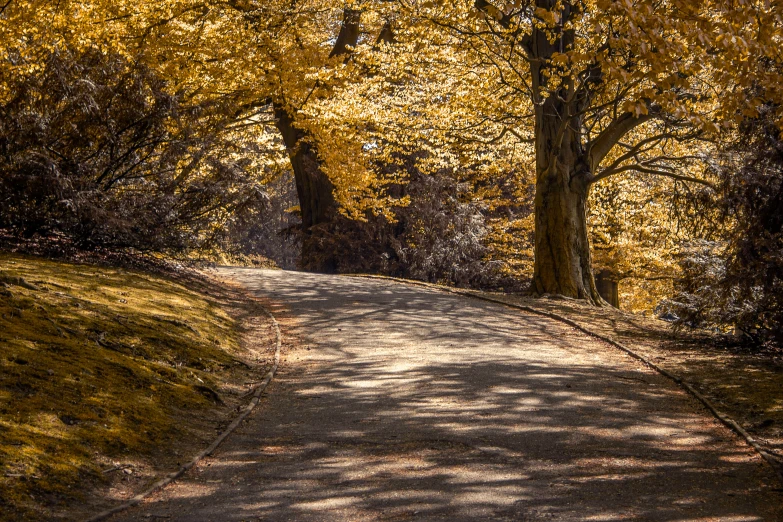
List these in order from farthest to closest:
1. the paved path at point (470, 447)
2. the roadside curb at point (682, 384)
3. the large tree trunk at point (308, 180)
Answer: the large tree trunk at point (308, 180), the roadside curb at point (682, 384), the paved path at point (470, 447)

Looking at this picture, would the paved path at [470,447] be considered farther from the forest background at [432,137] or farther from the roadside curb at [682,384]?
the forest background at [432,137]

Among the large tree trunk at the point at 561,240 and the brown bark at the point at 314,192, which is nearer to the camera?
the large tree trunk at the point at 561,240

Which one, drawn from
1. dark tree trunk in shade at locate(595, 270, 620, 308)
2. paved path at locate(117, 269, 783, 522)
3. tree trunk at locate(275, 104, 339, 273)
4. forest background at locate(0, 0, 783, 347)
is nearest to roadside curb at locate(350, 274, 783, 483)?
paved path at locate(117, 269, 783, 522)

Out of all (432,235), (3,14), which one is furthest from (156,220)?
(432,235)

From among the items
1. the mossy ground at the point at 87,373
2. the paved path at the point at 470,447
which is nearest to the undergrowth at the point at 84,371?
the mossy ground at the point at 87,373

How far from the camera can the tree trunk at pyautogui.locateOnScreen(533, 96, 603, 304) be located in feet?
55.5

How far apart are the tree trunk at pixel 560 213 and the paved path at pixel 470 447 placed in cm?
568

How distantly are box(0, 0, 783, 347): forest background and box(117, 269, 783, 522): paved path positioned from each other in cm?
265

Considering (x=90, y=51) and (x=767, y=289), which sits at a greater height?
(x=90, y=51)

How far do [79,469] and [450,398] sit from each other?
3.78 meters

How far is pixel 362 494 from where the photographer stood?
5.46 metres

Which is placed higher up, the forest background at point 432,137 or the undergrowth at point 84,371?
the forest background at point 432,137

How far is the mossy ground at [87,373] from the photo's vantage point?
5.35m

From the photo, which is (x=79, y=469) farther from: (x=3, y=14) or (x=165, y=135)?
(x=3, y=14)
